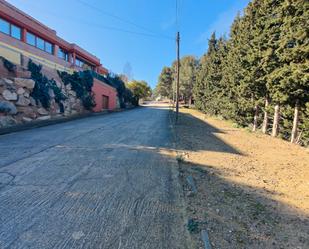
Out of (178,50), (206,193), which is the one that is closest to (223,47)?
(178,50)

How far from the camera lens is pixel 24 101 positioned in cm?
1143

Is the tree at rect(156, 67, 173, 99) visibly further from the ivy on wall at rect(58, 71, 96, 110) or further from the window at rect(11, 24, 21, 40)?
the window at rect(11, 24, 21, 40)

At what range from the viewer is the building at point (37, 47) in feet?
47.6

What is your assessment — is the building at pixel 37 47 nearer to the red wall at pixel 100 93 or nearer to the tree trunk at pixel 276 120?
the red wall at pixel 100 93

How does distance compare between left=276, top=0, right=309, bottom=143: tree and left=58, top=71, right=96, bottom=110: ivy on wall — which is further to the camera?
left=58, top=71, right=96, bottom=110: ivy on wall

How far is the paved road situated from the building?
1032cm

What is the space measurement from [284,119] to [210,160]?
8.68 meters

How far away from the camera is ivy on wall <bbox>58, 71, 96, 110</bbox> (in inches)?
687

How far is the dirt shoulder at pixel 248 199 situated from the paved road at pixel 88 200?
1.48ft

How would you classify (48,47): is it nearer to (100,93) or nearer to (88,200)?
(100,93)

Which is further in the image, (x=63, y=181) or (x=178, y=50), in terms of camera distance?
(x=178, y=50)

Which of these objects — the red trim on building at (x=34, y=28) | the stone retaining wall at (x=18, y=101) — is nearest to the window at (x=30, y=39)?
the red trim on building at (x=34, y=28)

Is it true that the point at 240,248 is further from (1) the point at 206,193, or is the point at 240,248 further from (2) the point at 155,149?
(2) the point at 155,149

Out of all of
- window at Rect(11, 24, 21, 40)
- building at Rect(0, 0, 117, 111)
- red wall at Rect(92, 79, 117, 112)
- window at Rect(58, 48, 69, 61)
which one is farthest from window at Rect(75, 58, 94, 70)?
window at Rect(11, 24, 21, 40)
